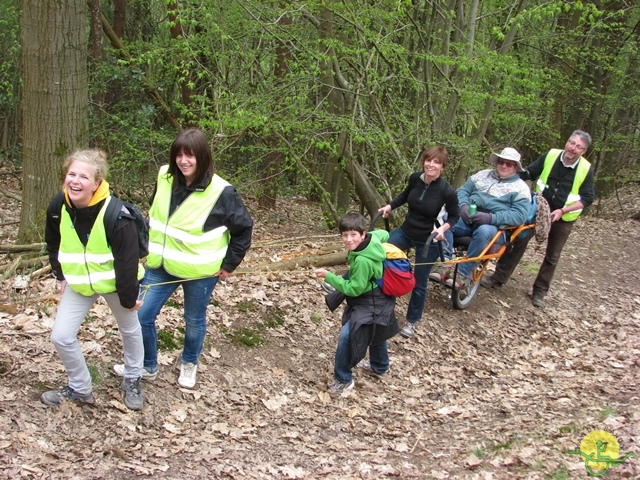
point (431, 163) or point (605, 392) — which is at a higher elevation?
point (431, 163)

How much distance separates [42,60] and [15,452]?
3864 mm

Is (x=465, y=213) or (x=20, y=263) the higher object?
(x=465, y=213)

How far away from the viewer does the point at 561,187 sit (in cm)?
738

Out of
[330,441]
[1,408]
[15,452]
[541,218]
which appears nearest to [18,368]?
[1,408]

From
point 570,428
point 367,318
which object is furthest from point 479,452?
point 367,318

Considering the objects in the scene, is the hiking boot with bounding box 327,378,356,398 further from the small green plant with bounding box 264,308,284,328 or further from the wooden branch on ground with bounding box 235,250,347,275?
the wooden branch on ground with bounding box 235,250,347,275

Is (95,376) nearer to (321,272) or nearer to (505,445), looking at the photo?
(321,272)

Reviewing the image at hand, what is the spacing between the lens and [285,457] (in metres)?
4.21

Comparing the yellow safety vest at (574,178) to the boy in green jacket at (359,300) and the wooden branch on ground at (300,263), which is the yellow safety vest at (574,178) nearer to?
the wooden branch on ground at (300,263)

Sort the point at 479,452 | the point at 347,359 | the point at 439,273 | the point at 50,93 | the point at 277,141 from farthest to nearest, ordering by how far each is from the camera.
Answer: the point at 277,141
the point at 439,273
the point at 50,93
the point at 347,359
the point at 479,452

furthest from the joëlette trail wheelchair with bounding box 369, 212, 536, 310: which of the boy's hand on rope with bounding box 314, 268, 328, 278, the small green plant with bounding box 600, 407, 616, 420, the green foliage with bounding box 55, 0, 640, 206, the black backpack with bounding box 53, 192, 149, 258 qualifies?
the black backpack with bounding box 53, 192, 149, 258

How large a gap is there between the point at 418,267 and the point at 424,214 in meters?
0.63

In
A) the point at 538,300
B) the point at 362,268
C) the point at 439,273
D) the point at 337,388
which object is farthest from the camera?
the point at 538,300

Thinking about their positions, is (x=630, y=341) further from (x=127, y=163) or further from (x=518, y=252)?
(x=127, y=163)
